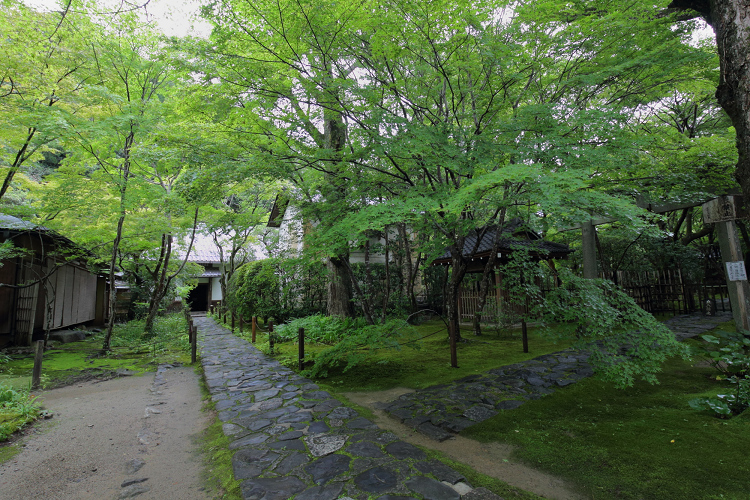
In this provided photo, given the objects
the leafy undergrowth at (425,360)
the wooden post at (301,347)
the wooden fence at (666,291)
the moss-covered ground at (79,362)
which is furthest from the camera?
the wooden fence at (666,291)

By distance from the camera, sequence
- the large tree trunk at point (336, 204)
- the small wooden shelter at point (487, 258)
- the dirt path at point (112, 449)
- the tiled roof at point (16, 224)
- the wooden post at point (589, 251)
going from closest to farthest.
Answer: the dirt path at point (112, 449) < the large tree trunk at point (336, 204) < the tiled roof at point (16, 224) < the wooden post at point (589, 251) < the small wooden shelter at point (487, 258)

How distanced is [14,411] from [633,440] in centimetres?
826

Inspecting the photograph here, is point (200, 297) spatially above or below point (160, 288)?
below

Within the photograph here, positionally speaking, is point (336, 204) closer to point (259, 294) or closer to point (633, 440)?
point (633, 440)

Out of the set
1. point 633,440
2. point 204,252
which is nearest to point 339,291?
point 633,440

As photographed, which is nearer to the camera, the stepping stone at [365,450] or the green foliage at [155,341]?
the stepping stone at [365,450]

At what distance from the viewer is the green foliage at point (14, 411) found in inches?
182

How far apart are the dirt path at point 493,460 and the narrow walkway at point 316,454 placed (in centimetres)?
30

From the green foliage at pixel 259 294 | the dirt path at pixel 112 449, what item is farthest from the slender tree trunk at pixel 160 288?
the dirt path at pixel 112 449

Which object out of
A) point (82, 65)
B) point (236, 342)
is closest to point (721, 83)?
point (82, 65)

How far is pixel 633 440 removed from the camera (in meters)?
3.86

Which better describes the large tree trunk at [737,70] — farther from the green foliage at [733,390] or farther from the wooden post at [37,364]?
the wooden post at [37,364]

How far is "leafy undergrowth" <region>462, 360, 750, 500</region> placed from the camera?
3047 mm

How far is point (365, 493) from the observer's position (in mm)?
3000
